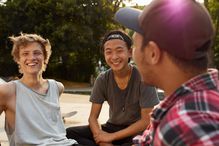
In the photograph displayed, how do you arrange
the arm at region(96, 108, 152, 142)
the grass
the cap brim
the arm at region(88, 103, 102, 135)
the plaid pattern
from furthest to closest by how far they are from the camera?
the grass < the arm at region(88, 103, 102, 135) < the arm at region(96, 108, 152, 142) < the cap brim < the plaid pattern

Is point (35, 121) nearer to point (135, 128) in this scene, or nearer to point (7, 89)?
point (7, 89)

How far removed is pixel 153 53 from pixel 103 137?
2.33 metres

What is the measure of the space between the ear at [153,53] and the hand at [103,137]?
2254 mm

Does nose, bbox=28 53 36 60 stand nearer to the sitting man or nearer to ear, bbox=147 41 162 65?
the sitting man

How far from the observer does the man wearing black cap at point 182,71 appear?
4.41 feet

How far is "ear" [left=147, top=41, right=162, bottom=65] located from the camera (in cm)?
151

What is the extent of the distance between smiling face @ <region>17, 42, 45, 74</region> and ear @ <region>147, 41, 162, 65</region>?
83.0 inches

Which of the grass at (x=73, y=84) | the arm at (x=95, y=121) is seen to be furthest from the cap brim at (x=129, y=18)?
the grass at (x=73, y=84)

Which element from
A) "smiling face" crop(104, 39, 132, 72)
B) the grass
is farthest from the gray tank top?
the grass

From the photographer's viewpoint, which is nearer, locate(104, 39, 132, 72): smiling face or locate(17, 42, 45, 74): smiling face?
locate(17, 42, 45, 74): smiling face

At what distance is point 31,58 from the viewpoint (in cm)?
355

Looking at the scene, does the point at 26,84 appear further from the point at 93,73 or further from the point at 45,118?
the point at 93,73

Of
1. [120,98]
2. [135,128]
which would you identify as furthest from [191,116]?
[120,98]

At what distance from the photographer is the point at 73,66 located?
102 ft
